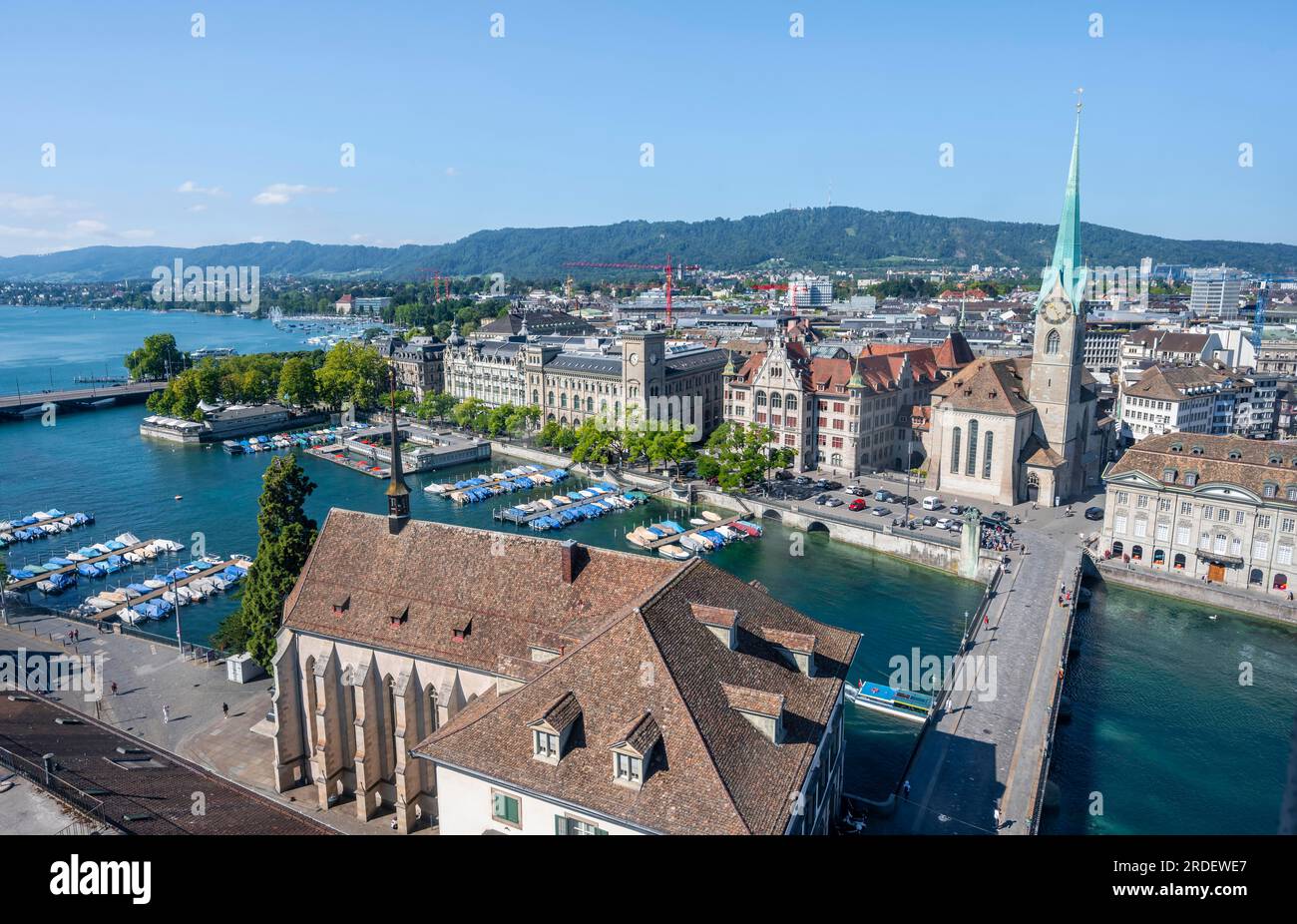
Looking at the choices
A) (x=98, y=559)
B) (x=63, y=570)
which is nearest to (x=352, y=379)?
(x=98, y=559)

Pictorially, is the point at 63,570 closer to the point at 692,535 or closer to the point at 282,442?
the point at 692,535

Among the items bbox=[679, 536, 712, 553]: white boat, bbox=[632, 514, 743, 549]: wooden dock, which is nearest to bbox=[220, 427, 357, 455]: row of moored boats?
bbox=[632, 514, 743, 549]: wooden dock

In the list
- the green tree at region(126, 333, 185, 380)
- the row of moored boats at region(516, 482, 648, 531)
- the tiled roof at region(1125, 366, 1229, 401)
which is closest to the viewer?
the row of moored boats at region(516, 482, 648, 531)

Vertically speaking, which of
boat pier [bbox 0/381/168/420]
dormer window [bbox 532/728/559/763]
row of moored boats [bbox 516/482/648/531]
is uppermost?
dormer window [bbox 532/728/559/763]

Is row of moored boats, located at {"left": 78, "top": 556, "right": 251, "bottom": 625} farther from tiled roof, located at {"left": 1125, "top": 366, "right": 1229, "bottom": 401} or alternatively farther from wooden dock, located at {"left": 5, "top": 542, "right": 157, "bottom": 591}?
tiled roof, located at {"left": 1125, "top": 366, "right": 1229, "bottom": 401}

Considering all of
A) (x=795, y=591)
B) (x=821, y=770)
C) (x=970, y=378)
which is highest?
(x=970, y=378)
